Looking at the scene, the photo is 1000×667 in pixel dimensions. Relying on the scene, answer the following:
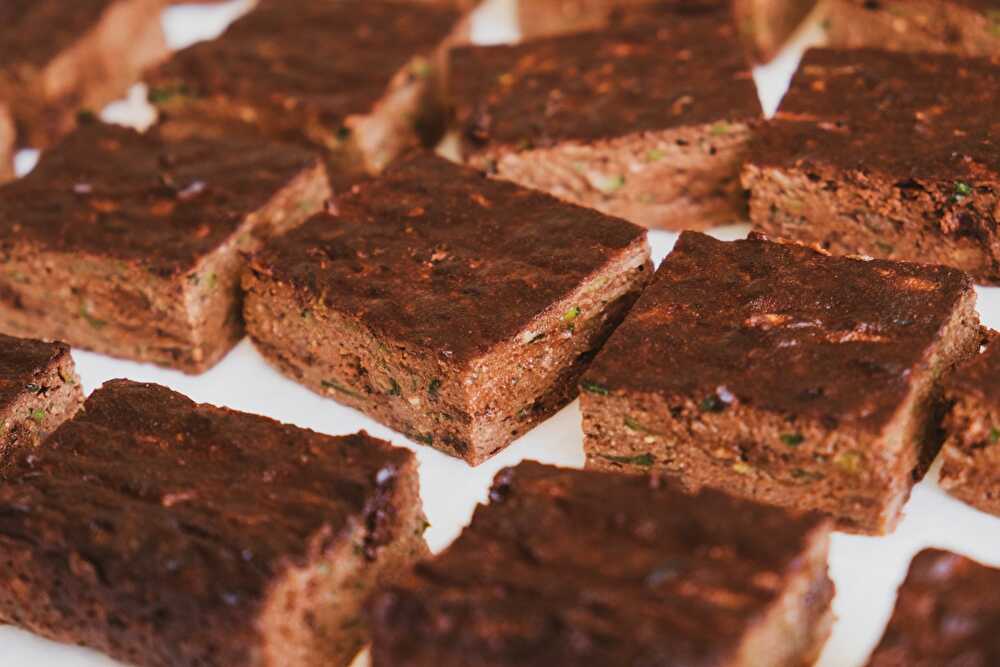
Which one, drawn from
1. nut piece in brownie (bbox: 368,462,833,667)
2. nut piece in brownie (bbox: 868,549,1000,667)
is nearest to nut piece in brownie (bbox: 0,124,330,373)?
nut piece in brownie (bbox: 368,462,833,667)

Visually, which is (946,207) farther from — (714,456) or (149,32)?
(149,32)

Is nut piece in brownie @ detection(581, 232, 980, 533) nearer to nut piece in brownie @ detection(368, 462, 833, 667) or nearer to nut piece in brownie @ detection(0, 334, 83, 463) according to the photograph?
nut piece in brownie @ detection(368, 462, 833, 667)

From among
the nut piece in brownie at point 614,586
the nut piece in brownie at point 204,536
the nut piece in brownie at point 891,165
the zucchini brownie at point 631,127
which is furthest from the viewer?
the zucchini brownie at point 631,127

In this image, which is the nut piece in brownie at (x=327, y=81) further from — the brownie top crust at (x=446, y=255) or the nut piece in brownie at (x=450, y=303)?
Result: the nut piece in brownie at (x=450, y=303)

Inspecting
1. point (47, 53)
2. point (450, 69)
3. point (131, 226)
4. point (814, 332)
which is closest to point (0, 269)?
point (131, 226)

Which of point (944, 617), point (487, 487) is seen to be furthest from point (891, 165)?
point (944, 617)

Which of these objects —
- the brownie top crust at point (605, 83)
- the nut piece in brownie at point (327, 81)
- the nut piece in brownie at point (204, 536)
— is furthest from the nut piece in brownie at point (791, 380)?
the nut piece in brownie at point (327, 81)

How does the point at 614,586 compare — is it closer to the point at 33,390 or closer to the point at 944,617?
the point at 944,617
